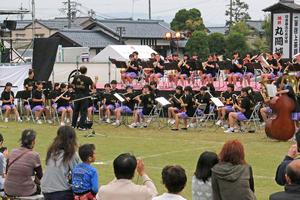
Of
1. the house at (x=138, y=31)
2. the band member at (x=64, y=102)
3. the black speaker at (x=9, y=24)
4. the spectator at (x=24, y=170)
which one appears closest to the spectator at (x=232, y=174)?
the spectator at (x=24, y=170)

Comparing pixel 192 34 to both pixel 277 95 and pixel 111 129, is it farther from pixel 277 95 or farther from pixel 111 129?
pixel 277 95

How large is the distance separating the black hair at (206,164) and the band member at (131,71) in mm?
20389

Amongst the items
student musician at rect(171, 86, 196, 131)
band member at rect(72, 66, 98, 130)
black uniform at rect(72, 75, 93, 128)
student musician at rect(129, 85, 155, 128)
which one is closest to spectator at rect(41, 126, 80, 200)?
band member at rect(72, 66, 98, 130)

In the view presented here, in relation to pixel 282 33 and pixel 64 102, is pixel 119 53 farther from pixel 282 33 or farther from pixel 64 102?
pixel 64 102

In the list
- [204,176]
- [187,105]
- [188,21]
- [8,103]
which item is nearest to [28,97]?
[8,103]

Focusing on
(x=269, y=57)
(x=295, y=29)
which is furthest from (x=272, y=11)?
(x=269, y=57)

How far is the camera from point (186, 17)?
6094 cm

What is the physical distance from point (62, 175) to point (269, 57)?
18297 mm

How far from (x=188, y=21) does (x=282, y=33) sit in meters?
33.2

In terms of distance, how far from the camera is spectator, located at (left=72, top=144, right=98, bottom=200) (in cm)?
704

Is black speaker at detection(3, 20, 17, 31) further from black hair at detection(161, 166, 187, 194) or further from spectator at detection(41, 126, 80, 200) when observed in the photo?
black hair at detection(161, 166, 187, 194)

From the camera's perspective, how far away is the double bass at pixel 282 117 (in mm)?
15150

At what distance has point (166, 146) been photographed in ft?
53.3

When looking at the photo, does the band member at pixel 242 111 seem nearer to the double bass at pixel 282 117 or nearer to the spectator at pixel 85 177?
the double bass at pixel 282 117
